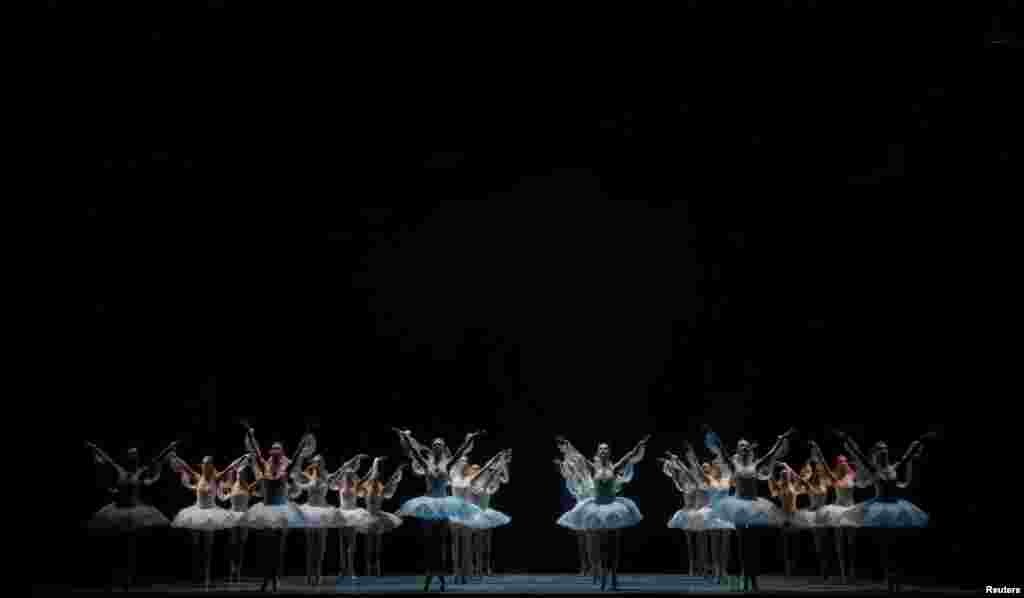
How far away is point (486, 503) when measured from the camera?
1284 centimetres

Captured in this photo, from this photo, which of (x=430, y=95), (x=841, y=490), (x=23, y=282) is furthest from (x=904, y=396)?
(x=23, y=282)

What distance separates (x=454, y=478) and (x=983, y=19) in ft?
27.5

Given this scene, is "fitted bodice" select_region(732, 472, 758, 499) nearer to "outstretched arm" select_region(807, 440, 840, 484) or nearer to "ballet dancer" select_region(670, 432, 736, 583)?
"ballet dancer" select_region(670, 432, 736, 583)

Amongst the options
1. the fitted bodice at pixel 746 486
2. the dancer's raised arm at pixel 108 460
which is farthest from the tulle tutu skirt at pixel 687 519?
the dancer's raised arm at pixel 108 460

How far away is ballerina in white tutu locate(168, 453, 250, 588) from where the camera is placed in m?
11.4

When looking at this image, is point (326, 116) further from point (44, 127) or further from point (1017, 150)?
point (1017, 150)

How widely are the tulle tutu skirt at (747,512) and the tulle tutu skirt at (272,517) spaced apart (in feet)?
13.7

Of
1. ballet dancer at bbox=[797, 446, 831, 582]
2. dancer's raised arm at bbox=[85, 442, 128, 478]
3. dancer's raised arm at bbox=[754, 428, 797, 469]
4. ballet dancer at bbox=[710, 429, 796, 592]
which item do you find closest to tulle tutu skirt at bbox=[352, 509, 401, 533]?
dancer's raised arm at bbox=[85, 442, 128, 478]

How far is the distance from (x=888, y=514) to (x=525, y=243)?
21.2 feet

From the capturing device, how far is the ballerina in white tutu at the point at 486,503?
40.7 ft

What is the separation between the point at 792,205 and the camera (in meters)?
14.7

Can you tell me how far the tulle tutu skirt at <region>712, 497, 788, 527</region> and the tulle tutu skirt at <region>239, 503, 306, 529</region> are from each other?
4.18 meters

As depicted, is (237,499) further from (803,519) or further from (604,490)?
(803,519)

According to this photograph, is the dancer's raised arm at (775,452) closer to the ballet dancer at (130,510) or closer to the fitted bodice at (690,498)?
the fitted bodice at (690,498)
